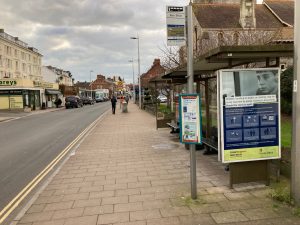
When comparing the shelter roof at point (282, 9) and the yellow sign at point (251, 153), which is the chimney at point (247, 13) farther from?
the yellow sign at point (251, 153)

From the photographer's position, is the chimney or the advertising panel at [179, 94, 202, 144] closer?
the advertising panel at [179, 94, 202, 144]

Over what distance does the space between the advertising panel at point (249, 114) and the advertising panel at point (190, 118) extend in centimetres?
60

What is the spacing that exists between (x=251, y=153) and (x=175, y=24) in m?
2.66

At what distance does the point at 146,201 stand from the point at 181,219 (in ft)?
3.10

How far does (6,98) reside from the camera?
39781 millimetres

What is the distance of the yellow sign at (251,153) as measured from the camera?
5559 mm

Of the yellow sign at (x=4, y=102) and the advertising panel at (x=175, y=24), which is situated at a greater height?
the advertising panel at (x=175, y=24)

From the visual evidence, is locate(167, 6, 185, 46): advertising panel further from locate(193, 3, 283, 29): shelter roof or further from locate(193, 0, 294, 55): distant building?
locate(193, 3, 283, 29): shelter roof

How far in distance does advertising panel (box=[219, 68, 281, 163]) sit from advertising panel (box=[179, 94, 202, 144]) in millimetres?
600

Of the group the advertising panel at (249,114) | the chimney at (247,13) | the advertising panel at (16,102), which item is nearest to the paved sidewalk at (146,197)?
the advertising panel at (249,114)

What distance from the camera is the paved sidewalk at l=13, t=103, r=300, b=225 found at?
4.50m

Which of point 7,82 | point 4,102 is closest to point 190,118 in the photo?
point 4,102

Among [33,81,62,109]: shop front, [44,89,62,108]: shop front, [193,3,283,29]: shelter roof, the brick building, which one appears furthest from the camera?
[44,89,62,108]: shop front

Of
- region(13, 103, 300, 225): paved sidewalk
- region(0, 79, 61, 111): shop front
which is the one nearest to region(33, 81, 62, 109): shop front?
region(0, 79, 61, 111): shop front
